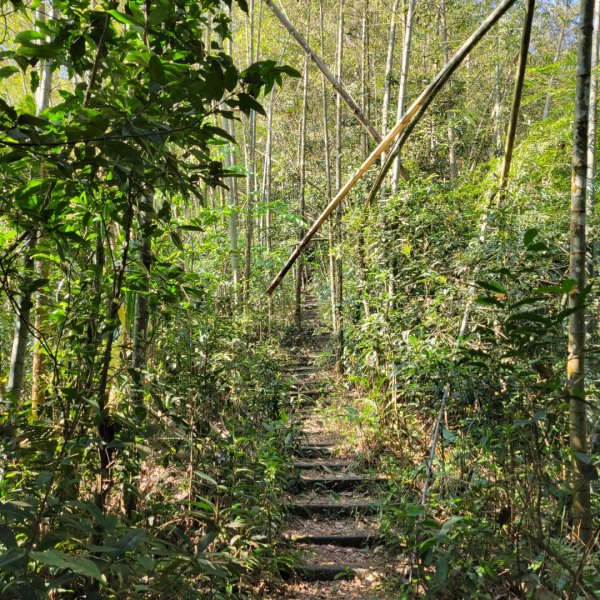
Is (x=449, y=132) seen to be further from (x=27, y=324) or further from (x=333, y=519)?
(x=27, y=324)

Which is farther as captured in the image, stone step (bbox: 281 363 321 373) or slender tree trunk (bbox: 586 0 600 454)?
stone step (bbox: 281 363 321 373)

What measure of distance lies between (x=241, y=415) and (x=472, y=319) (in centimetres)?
165

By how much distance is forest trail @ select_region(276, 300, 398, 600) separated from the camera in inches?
115

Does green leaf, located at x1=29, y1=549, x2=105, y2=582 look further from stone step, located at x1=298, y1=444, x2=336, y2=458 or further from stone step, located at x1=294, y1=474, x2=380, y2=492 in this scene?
stone step, located at x1=298, y1=444, x2=336, y2=458

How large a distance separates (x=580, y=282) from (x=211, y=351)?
2.03 metres

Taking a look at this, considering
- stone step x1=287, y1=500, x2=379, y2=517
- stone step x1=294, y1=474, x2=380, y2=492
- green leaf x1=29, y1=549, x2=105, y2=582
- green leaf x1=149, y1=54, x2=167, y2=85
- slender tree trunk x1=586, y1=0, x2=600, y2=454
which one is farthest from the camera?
stone step x1=294, y1=474, x2=380, y2=492

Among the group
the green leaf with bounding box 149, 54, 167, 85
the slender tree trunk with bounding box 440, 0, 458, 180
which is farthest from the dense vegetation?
the slender tree trunk with bounding box 440, 0, 458, 180

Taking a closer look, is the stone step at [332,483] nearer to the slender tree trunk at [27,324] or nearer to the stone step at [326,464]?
the stone step at [326,464]

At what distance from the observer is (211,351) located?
3.12 metres

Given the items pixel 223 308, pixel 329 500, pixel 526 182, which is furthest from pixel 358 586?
pixel 526 182

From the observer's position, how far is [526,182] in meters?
3.71

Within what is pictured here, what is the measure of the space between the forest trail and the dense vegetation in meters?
0.20

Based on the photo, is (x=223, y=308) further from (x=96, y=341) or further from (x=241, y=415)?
(x=96, y=341)

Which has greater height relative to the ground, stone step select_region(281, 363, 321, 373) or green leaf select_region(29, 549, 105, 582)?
green leaf select_region(29, 549, 105, 582)
